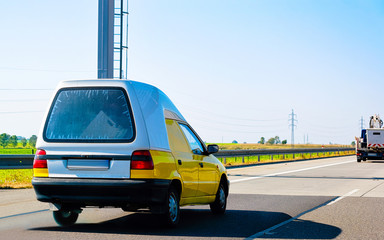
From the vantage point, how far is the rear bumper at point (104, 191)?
754 cm

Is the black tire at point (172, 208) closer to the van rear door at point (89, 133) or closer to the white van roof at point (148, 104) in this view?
the white van roof at point (148, 104)

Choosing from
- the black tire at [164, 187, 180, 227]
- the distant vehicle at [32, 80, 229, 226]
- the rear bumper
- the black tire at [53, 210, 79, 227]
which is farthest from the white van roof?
the black tire at [53, 210, 79, 227]

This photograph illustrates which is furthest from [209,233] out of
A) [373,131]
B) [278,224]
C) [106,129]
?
[373,131]

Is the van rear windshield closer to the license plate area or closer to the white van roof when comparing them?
the white van roof

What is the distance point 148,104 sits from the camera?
319 inches

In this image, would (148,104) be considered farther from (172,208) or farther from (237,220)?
(237,220)

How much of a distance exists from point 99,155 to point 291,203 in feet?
18.6

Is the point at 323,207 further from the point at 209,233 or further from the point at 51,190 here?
the point at 51,190

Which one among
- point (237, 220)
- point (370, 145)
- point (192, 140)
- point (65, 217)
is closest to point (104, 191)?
point (65, 217)

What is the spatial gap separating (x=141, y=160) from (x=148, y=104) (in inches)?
35.4

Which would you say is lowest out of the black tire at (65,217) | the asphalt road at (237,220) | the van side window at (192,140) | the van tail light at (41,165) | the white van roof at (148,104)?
the asphalt road at (237,220)

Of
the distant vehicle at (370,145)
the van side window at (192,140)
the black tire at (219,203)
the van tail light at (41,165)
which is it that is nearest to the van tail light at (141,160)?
the van tail light at (41,165)

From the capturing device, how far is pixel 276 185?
17094 millimetres

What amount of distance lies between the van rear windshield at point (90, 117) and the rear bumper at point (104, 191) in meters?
0.58
